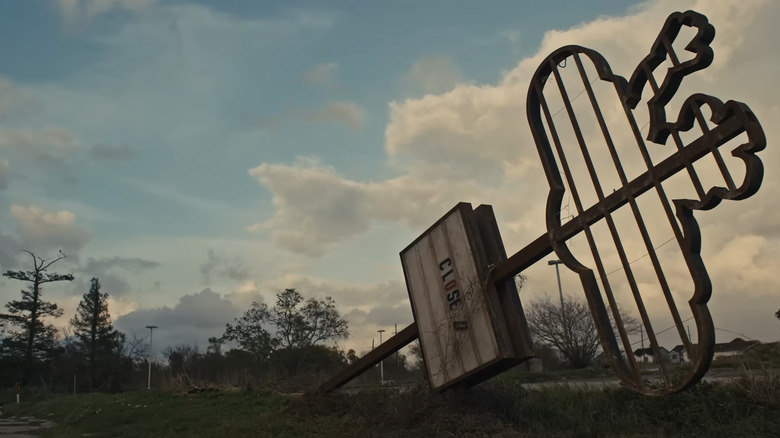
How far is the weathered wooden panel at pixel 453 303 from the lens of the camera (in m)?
7.34

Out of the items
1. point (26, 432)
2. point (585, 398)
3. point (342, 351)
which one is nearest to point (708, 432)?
point (585, 398)

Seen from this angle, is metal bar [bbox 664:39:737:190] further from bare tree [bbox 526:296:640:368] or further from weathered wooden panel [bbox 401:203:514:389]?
bare tree [bbox 526:296:640:368]

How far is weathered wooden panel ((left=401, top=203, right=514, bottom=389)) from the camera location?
734 centimetres

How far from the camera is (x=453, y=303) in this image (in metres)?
7.93

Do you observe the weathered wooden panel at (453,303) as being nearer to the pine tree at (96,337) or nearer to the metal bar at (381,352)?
the metal bar at (381,352)

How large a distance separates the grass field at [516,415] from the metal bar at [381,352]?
0.34 meters

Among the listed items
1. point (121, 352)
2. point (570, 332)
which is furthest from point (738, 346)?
point (121, 352)

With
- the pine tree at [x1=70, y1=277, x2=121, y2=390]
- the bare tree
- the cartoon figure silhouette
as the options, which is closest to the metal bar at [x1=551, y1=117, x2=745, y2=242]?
the cartoon figure silhouette

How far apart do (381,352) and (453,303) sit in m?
1.78

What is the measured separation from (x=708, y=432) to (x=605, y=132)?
134 inches

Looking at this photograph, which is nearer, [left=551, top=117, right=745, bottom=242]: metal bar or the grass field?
[left=551, top=117, right=745, bottom=242]: metal bar

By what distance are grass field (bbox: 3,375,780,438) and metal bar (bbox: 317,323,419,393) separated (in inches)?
13.2

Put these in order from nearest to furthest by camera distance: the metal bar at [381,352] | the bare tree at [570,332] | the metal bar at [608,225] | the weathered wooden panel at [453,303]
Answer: the metal bar at [608,225]
the weathered wooden panel at [453,303]
the metal bar at [381,352]
the bare tree at [570,332]

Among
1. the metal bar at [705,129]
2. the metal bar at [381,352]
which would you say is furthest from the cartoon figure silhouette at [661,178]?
the metal bar at [381,352]
